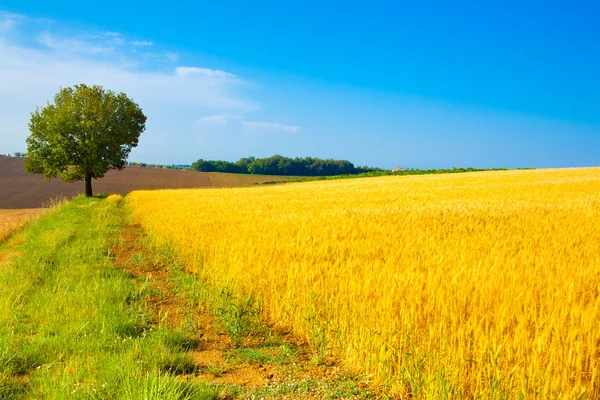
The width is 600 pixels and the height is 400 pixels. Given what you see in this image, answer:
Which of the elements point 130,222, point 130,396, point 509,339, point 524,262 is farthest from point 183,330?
point 130,222

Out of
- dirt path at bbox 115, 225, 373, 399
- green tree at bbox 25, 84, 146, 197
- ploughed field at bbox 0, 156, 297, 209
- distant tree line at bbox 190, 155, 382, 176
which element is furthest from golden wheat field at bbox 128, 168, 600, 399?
distant tree line at bbox 190, 155, 382, 176

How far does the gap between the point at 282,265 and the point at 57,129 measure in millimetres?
40598

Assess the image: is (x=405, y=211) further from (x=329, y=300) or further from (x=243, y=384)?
(x=243, y=384)

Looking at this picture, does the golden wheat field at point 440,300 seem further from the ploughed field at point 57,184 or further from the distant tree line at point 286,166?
the distant tree line at point 286,166

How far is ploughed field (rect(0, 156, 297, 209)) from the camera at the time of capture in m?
51.8

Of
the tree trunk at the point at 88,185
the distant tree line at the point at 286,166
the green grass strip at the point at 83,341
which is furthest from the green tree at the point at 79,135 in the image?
the distant tree line at the point at 286,166

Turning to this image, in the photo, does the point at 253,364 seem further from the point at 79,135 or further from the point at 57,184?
the point at 57,184

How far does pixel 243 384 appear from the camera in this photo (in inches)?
152

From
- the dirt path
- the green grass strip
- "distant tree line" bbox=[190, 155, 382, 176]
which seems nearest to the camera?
the green grass strip

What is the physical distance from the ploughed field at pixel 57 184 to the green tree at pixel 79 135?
8049mm

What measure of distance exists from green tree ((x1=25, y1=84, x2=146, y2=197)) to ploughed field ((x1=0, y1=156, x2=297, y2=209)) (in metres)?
8.05

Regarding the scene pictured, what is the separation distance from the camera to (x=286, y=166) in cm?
11675

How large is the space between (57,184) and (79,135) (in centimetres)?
2905

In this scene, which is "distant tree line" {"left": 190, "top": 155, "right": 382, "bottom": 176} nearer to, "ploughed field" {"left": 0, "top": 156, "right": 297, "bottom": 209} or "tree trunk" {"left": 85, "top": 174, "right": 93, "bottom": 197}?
"ploughed field" {"left": 0, "top": 156, "right": 297, "bottom": 209}
